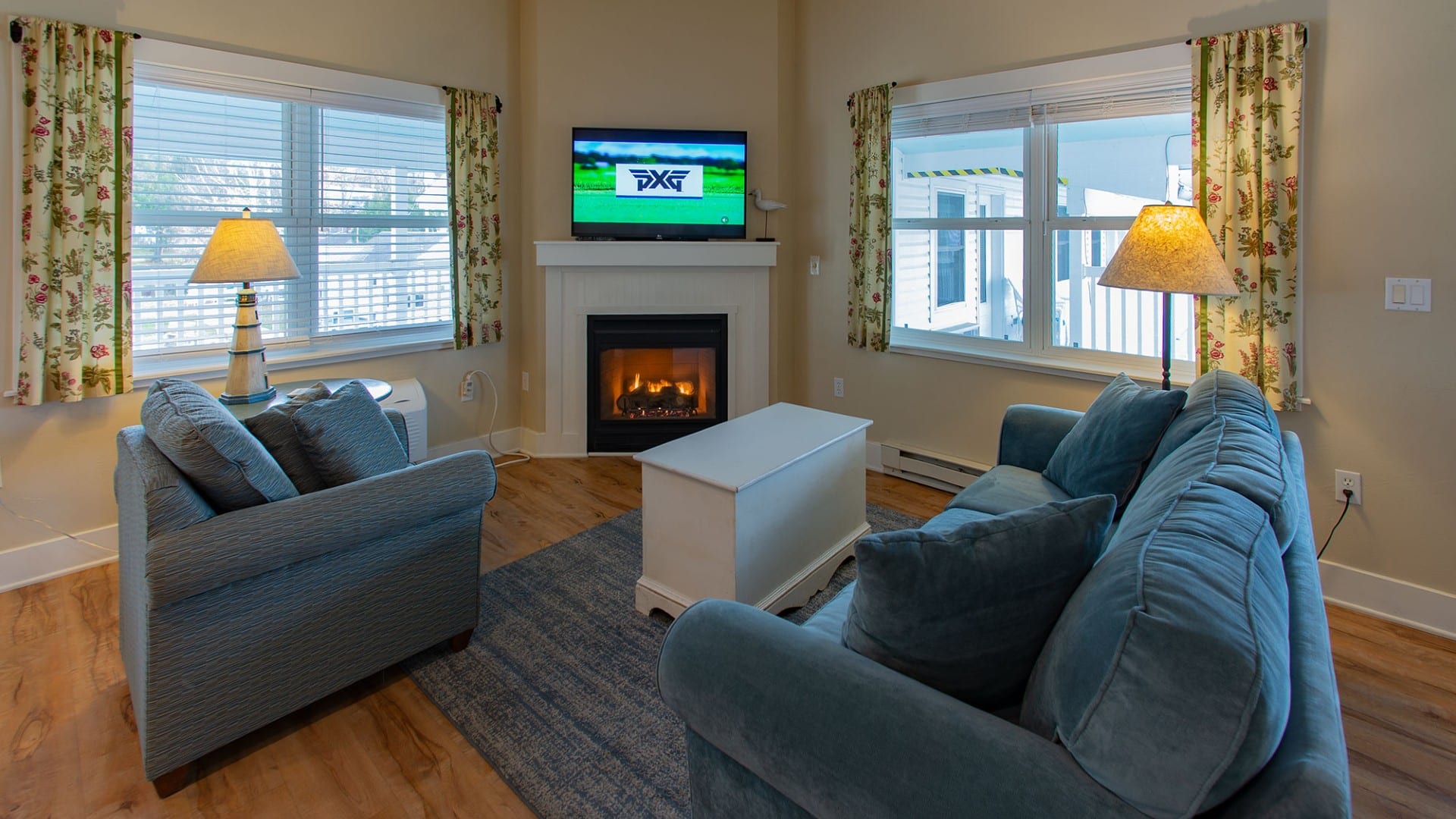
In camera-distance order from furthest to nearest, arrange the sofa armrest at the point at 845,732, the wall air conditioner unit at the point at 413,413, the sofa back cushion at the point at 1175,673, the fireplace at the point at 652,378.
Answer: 1. the fireplace at the point at 652,378
2. the wall air conditioner unit at the point at 413,413
3. the sofa armrest at the point at 845,732
4. the sofa back cushion at the point at 1175,673

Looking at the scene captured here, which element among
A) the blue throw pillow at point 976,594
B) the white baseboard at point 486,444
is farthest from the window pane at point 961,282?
the blue throw pillow at point 976,594

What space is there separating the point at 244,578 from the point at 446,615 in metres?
0.63

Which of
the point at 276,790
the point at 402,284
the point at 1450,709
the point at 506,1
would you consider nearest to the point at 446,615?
the point at 276,790

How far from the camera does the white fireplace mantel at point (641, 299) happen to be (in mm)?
4379

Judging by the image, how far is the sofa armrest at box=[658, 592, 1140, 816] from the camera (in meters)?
0.95

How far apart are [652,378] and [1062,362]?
2.28 metres

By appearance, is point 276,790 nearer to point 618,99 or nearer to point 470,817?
point 470,817

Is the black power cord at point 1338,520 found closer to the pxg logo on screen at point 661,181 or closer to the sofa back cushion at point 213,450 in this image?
the pxg logo on screen at point 661,181

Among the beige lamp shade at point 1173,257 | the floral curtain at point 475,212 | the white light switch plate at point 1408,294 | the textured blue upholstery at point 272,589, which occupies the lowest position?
the textured blue upholstery at point 272,589

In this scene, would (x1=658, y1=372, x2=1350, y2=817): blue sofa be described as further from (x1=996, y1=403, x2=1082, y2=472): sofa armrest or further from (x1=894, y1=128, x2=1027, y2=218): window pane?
(x1=894, y1=128, x2=1027, y2=218): window pane

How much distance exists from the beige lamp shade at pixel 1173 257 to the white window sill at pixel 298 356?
11.1 feet

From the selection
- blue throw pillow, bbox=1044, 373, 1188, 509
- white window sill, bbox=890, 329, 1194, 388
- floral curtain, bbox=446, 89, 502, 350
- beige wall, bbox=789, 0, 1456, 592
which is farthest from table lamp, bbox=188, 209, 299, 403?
beige wall, bbox=789, 0, 1456, 592

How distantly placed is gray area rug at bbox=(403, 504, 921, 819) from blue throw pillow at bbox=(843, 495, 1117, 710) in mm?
894

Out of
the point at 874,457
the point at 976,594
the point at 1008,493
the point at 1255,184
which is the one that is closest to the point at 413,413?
the point at 874,457
